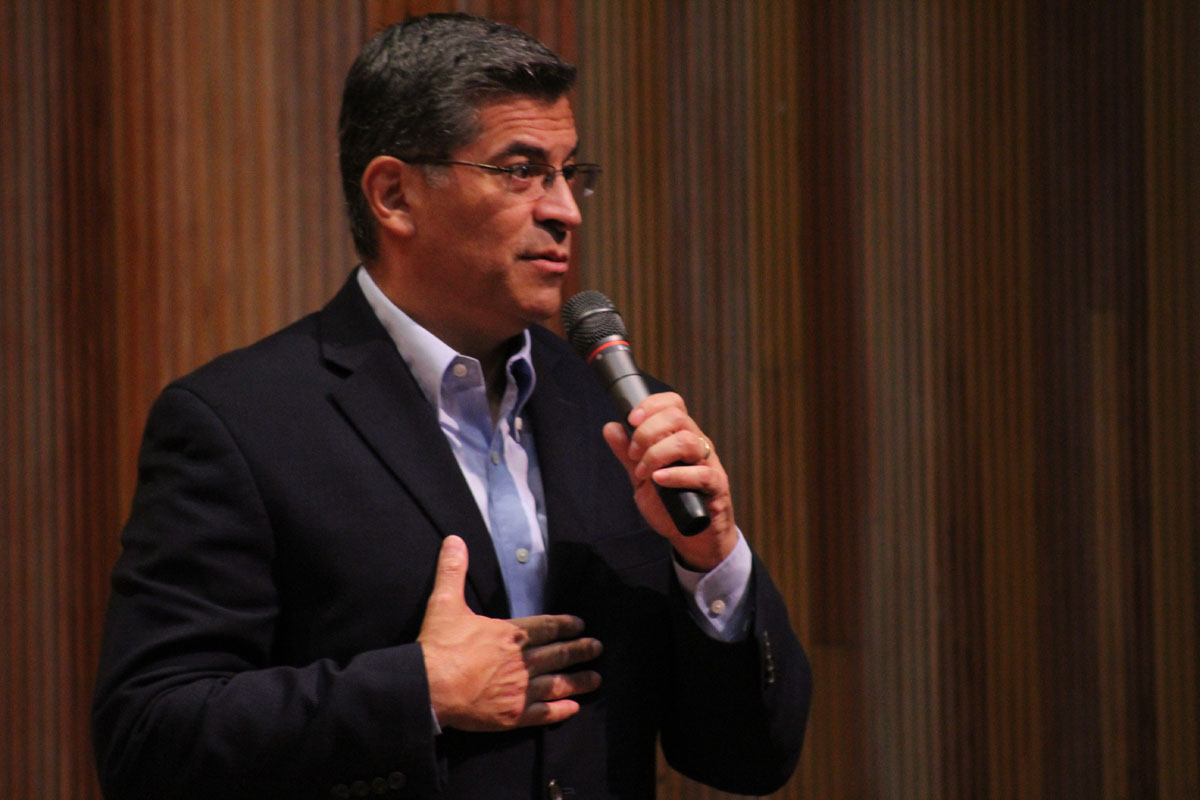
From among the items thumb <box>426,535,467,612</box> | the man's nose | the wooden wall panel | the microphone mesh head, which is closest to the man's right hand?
thumb <box>426,535,467,612</box>

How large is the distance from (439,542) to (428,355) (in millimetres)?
205

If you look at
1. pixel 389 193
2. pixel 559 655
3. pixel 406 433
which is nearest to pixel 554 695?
pixel 559 655

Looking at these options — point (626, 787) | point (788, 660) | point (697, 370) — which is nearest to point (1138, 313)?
point (697, 370)

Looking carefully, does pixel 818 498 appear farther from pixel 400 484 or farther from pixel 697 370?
pixel 400 484

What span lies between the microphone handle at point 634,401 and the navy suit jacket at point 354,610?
0.15m

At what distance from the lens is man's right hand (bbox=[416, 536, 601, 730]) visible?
107cm

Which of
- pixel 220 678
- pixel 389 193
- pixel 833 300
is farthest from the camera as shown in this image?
pixel 833 300

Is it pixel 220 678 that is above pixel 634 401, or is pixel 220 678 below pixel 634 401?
below

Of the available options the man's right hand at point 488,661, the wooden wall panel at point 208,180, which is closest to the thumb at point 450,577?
the man's right hand at point 488,661

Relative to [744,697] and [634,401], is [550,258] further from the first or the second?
[744,697]

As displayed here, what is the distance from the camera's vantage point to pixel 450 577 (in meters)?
1.10

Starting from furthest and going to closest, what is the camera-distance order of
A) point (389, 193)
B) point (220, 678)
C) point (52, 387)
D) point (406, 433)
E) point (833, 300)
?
point (833, 300)
point (52, 387)
point (389, 193)
point (406, 433)
point (220, 678)

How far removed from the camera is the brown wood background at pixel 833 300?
5.77 ft

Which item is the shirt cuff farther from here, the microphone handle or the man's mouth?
the man's mouth
